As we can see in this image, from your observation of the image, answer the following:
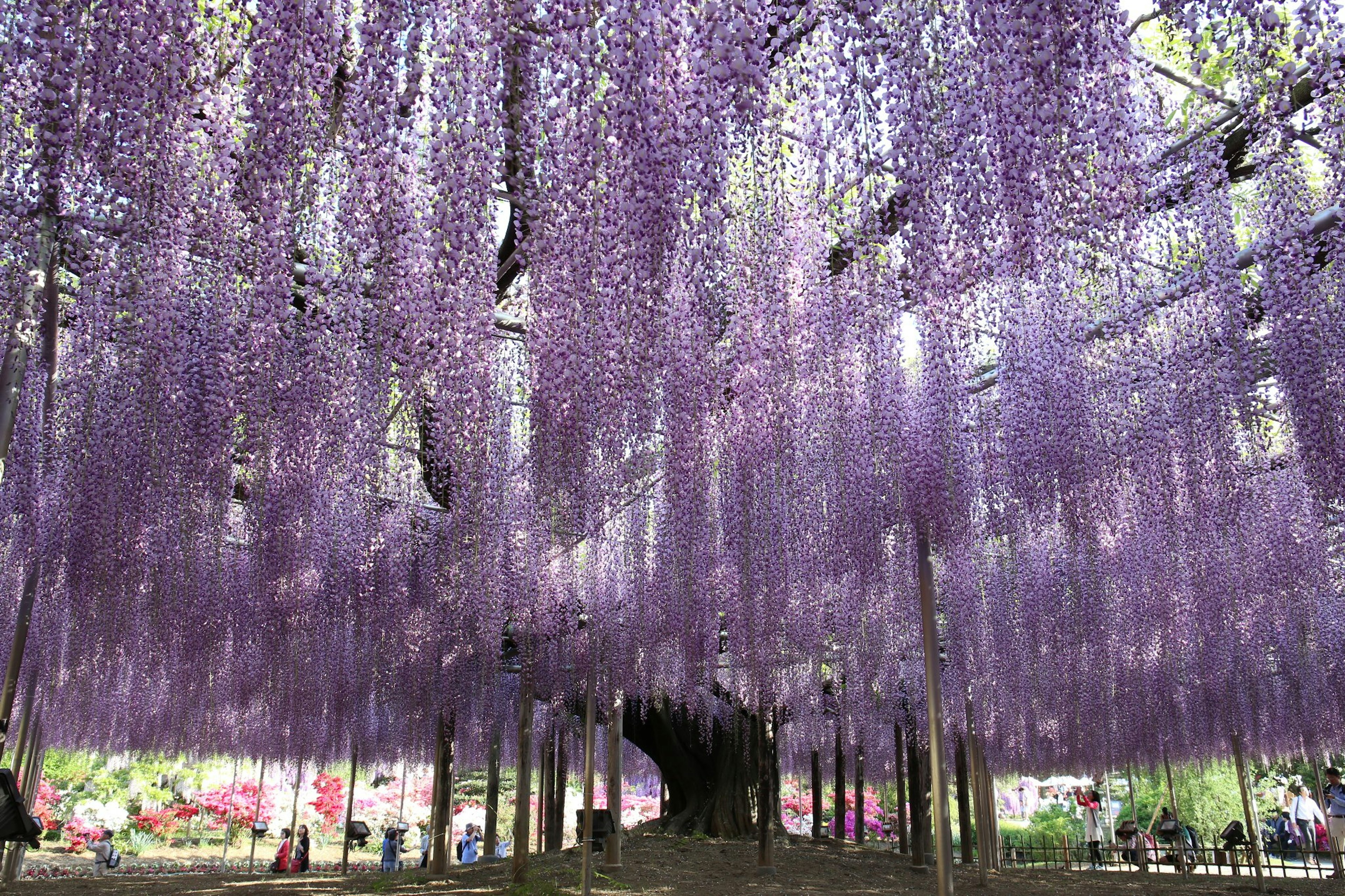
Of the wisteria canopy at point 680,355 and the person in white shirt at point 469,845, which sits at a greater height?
the wisteria canopy at point 680,355

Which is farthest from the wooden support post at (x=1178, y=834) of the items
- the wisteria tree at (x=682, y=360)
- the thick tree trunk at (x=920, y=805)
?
the thick tree trunk at (x=920, y=805)

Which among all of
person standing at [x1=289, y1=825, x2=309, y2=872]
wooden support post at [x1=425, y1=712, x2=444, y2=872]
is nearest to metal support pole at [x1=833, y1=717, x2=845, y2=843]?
wooden support post at [x1=425, y1=712, x2=444, y2=872]

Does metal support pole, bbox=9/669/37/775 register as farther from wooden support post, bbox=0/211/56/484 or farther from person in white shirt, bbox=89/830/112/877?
wooden support post, bbox=0/211/56/484

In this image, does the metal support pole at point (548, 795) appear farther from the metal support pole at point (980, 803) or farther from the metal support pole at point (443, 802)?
the metal support pole at point (980, 803)

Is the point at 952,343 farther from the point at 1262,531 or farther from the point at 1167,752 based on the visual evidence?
the point at 1167,752

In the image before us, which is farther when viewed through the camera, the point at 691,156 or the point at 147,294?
the point at 147,294

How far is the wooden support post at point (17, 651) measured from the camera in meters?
7.29

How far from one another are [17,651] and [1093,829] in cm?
1856

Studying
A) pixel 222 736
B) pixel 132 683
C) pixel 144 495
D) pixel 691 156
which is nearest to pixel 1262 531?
pixel 691 156

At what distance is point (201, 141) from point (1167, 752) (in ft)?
50.8

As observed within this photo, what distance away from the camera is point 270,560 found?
9.72 metres

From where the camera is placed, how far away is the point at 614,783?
30.5 ft

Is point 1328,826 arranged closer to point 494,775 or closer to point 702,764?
point 702,764

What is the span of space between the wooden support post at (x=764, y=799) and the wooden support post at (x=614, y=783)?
5.14 feet
